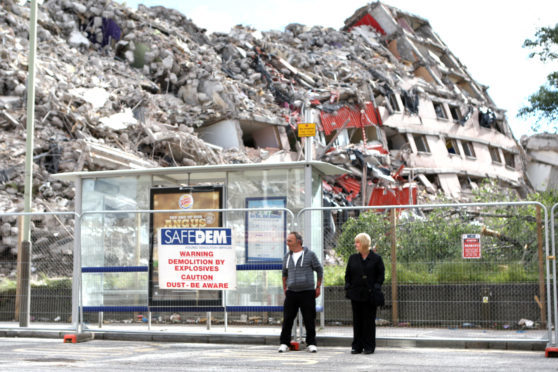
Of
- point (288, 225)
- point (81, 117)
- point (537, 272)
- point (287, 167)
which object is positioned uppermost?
point (81, 117)

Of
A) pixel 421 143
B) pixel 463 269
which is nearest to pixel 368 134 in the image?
pixel 421 143

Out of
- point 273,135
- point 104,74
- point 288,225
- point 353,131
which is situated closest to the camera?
point 288,225

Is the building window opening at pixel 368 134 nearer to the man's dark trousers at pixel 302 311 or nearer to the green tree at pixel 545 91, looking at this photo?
the green tree at pixel 545 91

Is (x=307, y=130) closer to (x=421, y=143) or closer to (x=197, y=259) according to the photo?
(x=197, y=259)

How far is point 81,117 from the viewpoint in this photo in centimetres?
2678

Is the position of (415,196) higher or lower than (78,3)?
lower

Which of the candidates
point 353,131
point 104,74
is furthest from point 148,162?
point 353,131

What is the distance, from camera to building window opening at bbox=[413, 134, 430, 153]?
160 feet

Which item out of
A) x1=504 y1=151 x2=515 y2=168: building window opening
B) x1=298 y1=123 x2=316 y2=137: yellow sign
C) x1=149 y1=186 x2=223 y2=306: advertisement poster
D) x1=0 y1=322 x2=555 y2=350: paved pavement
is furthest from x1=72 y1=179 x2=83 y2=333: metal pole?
x1=504 y1=151 x2=515 y2=168: building window opening

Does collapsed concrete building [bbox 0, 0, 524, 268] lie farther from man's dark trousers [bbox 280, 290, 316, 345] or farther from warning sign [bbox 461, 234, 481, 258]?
warning sign [bbox 461, 234, 481, 258]

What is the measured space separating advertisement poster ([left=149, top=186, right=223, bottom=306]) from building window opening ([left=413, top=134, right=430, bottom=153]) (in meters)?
37.8

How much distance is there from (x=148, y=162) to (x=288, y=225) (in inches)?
621

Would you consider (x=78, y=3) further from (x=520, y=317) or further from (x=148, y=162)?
(x=520, y=317)

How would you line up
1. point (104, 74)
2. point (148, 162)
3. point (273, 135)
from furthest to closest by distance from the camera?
point (273, 135) → point (104, 74) → point (148, 162)
